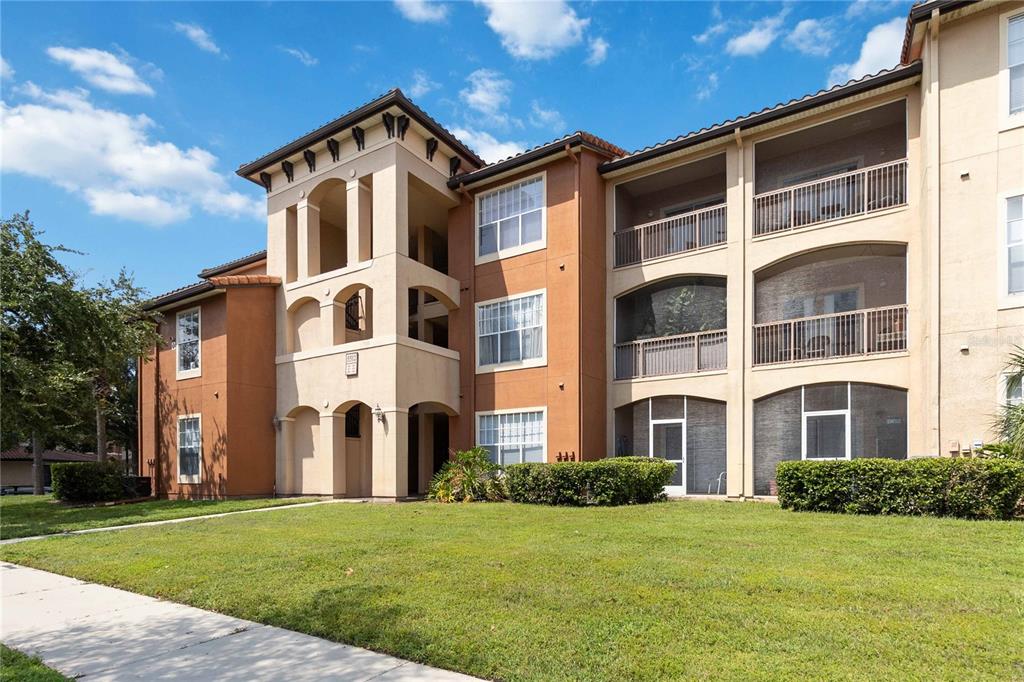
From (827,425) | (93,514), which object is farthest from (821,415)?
(93,514)

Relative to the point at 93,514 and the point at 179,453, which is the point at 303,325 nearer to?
the point at 179,453

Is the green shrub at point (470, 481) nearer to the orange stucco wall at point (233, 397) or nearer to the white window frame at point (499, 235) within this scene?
the white window frame at point (499, 235)

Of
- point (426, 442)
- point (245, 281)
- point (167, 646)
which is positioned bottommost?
point (426, 442)

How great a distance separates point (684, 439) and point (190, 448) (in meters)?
16.3

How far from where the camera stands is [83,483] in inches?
813

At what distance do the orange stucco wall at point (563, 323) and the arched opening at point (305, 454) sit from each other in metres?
4.45

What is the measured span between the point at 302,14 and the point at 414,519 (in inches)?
419

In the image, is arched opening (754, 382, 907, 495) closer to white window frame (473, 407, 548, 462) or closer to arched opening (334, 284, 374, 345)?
white window frame (473, 407, 548, 462)

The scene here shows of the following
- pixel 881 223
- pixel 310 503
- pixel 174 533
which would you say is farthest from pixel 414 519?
pixel 881 223

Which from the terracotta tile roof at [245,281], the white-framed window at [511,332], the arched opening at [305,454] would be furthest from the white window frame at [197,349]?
the white-framed window at [511,332]

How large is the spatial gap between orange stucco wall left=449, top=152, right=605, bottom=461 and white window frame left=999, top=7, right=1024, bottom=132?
9.53 metres

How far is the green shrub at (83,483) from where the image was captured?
20.7m

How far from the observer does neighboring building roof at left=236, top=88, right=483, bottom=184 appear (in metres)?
18.0

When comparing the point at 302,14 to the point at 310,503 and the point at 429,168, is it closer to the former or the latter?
the point at 429,168
